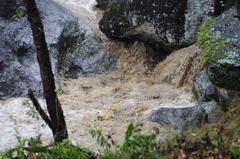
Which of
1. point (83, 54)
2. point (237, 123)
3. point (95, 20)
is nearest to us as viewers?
point (237, 123)

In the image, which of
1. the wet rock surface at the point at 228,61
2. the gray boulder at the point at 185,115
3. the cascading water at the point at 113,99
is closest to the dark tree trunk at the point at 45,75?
the cascading water at the point at 113,99

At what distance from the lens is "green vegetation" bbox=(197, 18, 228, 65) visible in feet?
25.7

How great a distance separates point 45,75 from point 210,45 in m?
3.74

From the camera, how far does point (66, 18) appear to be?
1189cm

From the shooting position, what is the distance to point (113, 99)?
1004 cm

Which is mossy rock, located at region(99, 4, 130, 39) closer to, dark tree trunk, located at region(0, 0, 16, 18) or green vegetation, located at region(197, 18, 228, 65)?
dark tree trunk, located at region(0, 0, 16, 18)

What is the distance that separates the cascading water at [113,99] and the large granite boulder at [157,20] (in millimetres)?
285

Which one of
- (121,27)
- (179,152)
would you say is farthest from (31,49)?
(179,152)

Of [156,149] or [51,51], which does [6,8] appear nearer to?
[51,51]

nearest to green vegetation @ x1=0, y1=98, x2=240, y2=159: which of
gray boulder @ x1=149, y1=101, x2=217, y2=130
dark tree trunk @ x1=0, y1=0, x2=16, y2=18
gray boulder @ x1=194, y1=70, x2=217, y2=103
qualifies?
gray boulder @ x1=149, y1=101, x2=217, y2=130

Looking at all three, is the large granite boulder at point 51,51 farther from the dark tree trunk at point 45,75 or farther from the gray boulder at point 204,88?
the dark tree trunk at point 45,75

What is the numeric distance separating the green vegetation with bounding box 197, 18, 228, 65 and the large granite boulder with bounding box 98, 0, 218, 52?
5.66ft

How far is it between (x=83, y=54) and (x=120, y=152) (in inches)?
312

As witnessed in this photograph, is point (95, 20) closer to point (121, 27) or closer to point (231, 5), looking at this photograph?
point (121, 27)
